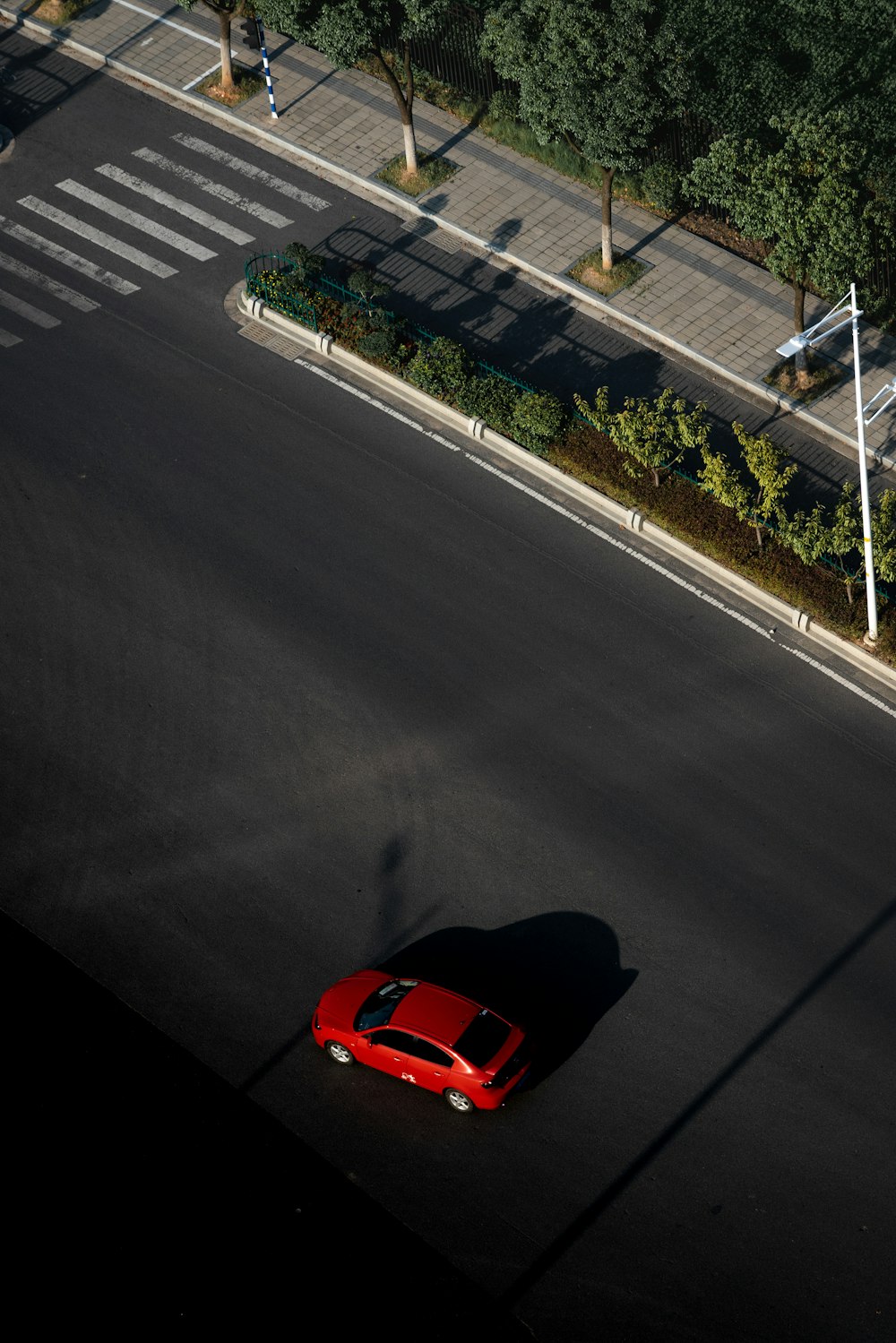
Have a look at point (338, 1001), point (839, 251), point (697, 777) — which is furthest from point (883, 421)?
point (338, 1001)

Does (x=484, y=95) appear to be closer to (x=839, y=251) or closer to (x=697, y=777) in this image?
(x=839, y=251)

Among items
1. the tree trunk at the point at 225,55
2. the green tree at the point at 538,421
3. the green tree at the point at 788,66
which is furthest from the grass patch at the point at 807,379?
the tree trunk at the point at 225,55

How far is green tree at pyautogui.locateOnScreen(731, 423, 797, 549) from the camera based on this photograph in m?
28.0

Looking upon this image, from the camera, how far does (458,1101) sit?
72.2ft

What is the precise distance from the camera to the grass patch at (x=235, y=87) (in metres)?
38.8

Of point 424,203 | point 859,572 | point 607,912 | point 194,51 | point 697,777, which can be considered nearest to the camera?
point 607,912

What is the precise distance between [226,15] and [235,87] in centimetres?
188

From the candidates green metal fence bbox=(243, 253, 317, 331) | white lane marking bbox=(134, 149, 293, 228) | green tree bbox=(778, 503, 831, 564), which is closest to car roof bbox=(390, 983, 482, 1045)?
green tree bbox=(778, 503, 831, 564)

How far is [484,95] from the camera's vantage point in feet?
126

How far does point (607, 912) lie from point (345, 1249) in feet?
21.9

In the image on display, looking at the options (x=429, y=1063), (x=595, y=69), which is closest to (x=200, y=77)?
(x=595, y=69)

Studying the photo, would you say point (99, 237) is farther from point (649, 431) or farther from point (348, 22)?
point (649, 431)

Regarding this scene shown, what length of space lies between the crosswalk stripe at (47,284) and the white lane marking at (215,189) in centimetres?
460

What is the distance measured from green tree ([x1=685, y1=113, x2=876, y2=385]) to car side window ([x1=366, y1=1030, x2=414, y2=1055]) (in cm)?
1702
